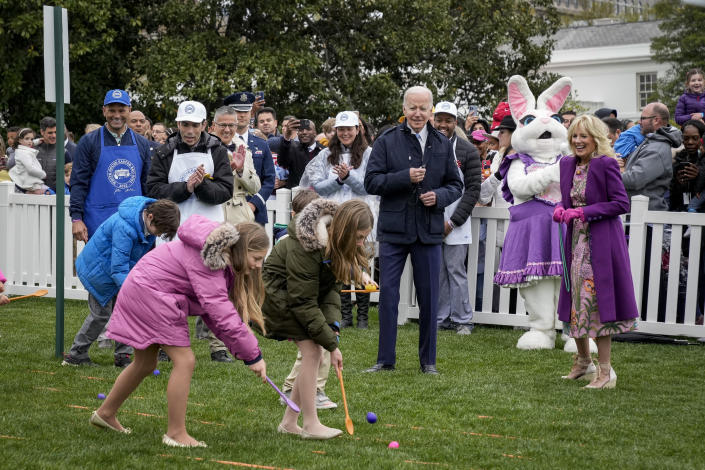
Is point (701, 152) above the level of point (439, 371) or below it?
above

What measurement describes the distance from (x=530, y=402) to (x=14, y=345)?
4904 mm

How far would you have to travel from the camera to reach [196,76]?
75.3ft

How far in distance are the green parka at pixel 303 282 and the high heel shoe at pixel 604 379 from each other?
2.69 meters

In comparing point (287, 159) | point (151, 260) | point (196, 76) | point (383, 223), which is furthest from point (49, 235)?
point (196, 76)

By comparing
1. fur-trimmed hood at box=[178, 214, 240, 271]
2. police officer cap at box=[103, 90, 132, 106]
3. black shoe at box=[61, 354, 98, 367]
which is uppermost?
A: police officer cap at box=[103, 90, 132, 106]

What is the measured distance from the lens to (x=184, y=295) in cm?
582

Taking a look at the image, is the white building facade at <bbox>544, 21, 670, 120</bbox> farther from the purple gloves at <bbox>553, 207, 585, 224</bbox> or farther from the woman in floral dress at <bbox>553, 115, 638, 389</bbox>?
the purple gloves at <bbox>553, 207, 585, 224</bbox>

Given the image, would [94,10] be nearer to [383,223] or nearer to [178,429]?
[383,223]

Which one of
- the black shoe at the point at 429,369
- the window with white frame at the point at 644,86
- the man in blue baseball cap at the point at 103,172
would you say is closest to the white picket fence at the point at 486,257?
the man in blue baseball cap at the point at 103,172

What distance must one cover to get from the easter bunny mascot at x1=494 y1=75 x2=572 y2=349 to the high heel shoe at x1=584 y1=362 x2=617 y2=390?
1.66 meters

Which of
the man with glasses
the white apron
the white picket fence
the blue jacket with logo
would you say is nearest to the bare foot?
the blue jacket with logo

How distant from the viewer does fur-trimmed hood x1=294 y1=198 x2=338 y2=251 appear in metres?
5.88

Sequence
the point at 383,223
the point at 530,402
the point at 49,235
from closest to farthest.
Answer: the point at 530,402 → the point at 383,223 → the point at 49,235

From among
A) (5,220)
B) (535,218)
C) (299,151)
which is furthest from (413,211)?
(5,220)
